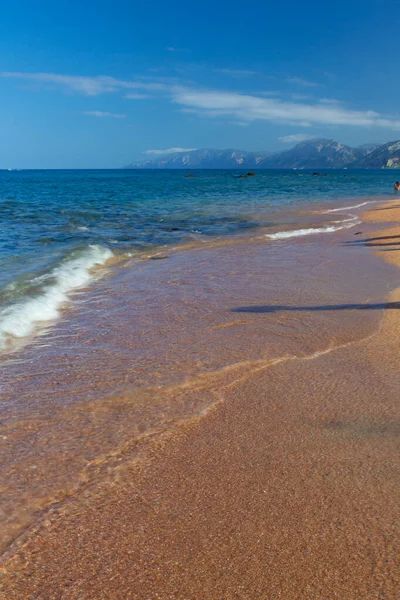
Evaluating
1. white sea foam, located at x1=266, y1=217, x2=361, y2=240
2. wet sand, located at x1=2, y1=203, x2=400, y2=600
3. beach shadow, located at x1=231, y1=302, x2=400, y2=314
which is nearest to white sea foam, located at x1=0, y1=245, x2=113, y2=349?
beach shadow, located at x1=231, y1=302, x2=400, y2=314

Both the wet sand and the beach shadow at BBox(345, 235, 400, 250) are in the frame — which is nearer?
the wet sand

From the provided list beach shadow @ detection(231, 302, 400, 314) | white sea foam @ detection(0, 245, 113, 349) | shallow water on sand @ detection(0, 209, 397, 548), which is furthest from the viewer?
beach shadow @ detection(231, 302, 400, 314)

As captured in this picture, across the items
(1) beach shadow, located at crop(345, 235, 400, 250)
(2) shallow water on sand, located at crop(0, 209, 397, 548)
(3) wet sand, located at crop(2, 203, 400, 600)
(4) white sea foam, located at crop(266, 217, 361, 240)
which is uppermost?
(4) white sea foam, located at crop(266, 217, 361, 240)

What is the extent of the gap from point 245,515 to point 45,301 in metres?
6.30

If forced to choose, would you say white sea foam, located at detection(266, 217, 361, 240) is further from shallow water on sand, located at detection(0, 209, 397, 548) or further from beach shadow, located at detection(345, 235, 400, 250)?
shallow water on sand, located at detection(0, 209, 397, 548)

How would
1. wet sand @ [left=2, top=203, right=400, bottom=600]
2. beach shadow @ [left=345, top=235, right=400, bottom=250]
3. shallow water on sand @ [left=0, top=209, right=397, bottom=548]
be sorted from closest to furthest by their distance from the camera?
wet sand @ [left=2, top=203, right=400, bottom=600] < shallow water on sand @ [left=0, top=209, right=397, bottom=548] < beach shadow @ [left=345, top=235, right=400, bottom=250]

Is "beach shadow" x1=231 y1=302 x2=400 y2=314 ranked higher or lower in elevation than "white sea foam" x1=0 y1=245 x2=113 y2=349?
lower

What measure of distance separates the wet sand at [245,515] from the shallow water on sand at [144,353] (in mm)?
294

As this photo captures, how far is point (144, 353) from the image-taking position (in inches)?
232

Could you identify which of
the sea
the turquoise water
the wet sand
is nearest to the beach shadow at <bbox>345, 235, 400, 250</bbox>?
the sea

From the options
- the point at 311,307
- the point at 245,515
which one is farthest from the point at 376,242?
the point at 245,515

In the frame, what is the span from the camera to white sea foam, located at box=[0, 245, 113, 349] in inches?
276

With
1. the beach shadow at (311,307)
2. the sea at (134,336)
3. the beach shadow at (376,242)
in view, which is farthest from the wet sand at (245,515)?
the beach shadow at (376,242)

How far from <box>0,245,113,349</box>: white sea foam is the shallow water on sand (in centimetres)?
37
